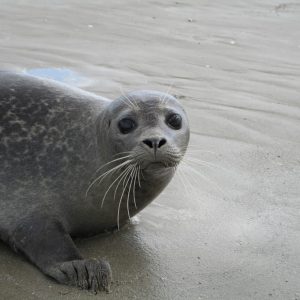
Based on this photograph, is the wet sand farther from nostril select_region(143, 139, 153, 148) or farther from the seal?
nostril select_region(143, 139, 153, 148)

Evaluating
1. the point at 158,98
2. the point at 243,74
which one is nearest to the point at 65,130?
the point at 158,98

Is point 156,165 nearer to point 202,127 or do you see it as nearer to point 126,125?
point 126,125

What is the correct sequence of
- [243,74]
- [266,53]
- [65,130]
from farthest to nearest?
[266,53], [243,74], [65,130]

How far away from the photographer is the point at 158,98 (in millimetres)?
3996

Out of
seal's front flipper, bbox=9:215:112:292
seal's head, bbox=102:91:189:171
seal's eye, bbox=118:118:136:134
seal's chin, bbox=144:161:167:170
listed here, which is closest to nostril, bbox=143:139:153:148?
seal's head, bbox=102:91:189:171

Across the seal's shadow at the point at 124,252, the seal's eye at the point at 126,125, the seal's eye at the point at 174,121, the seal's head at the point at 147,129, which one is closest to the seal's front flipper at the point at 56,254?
the seal's shadow at the point at 124,252

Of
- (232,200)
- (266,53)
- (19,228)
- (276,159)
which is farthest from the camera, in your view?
(266,53)

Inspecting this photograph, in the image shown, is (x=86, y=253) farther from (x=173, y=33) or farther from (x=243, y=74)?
(x=173, y=33)

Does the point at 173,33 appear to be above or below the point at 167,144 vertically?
above

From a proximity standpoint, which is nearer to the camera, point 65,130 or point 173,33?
point 65,130

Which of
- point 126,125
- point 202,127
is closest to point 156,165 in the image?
point 126,125

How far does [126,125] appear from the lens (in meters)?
3.87

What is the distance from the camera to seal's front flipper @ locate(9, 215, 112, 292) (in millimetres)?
3559

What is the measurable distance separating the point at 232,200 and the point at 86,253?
1101 mm
